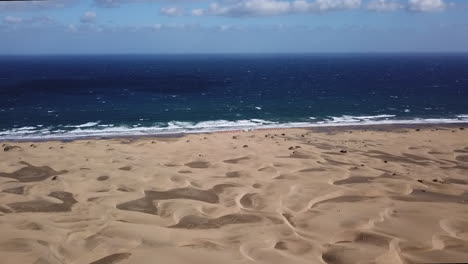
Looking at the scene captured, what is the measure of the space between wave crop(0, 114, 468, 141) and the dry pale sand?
12.3 m

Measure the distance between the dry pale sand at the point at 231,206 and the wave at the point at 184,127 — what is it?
40.2 feet

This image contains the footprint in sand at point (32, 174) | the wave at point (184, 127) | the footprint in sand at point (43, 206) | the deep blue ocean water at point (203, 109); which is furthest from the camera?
the deep blue ocean water at point (203, 109)

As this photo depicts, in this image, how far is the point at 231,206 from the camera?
10.6 metres

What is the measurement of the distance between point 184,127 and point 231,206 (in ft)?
77.0

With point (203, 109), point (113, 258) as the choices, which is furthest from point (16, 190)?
point (203, 109)

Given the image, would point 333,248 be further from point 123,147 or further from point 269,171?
point 123,147

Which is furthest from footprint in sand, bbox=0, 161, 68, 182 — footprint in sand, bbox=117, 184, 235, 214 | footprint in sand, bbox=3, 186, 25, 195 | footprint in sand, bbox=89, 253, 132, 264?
footprint in sand, bbox=89, 253, 132, 264

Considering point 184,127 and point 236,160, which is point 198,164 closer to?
point 236,160

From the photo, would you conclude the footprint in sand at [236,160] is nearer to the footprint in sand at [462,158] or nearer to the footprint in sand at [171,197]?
the footprint in sand at [171,197]

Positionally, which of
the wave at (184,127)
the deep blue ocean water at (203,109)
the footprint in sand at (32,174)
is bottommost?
the wave at (184,127)

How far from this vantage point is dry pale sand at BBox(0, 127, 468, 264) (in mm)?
7523

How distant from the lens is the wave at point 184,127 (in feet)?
100.0

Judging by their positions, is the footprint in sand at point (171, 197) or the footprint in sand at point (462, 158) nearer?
the footprint in sand at point (171, 197)

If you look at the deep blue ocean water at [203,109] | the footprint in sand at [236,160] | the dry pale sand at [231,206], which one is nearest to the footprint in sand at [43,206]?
the dry pale sand at [231,206]
